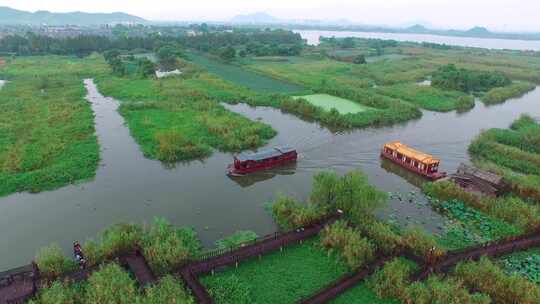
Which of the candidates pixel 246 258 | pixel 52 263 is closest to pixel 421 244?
pixel 246 258

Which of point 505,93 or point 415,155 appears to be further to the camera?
point 505,93

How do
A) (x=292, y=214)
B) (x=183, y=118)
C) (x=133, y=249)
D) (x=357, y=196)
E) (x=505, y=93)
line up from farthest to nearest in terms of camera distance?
(x=505, y=93)
(x=183, y=118)
(x=292, y=214)
(x=357, y=196)
(x=133, y=249)

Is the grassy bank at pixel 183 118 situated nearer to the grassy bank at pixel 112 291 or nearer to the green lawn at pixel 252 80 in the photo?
the green lawn at pixel 252 80

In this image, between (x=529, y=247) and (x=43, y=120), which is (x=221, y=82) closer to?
(x=43, y=120)

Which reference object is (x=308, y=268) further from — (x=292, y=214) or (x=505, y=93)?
(x=505, y=93)

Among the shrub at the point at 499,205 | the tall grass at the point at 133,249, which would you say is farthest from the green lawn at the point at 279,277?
the shrub at the point at 499,205

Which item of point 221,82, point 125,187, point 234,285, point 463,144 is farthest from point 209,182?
point 221,82

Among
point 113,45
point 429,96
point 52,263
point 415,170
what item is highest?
point 113,45
